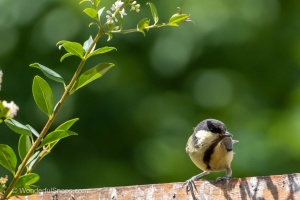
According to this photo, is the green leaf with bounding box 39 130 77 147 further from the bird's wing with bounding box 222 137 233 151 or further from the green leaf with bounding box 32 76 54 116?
the bird's wing with bounding box 222 137 233 151

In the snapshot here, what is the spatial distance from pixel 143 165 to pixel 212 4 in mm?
1277

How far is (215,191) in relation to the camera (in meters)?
2.21

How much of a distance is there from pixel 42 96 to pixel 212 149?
1857 millimetres

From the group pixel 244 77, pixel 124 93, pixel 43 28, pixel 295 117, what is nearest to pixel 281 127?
pixel 295 117

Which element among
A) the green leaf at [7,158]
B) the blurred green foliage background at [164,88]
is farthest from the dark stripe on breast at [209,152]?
the green leaf at [7,158]

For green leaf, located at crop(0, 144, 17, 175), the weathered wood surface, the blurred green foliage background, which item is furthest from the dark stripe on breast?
green leaf, located at crop(0, 144, 17, 175)

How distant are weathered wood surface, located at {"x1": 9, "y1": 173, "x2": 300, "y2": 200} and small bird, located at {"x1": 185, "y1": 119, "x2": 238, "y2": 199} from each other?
763mm

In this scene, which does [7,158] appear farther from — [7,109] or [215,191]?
[215,191]

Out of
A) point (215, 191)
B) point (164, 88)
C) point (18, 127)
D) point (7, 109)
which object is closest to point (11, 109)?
point (7, 109)

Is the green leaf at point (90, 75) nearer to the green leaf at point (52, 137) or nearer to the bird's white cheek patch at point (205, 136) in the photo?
the green leaf at point (52, 137)

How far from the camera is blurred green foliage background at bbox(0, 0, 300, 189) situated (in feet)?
16.7

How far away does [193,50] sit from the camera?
5.45 m

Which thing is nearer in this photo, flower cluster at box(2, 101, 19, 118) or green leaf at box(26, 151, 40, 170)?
flower cluster at box(2, 101, 19, 118)

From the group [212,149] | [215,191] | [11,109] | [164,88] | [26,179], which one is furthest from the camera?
[164,88]
